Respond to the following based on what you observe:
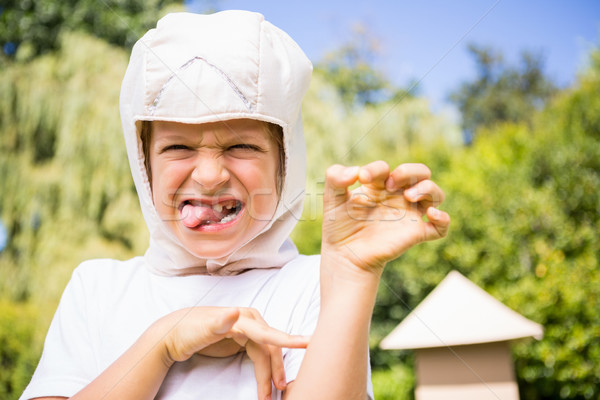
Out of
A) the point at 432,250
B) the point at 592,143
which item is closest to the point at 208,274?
the point at 432,250

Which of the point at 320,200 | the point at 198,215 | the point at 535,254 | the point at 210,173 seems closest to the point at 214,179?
the point at 210,173

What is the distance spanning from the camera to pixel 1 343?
23.0 ft

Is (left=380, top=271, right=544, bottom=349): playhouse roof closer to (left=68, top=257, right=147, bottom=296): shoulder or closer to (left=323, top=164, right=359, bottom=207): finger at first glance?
(left=68, top=257, right=147, bottom=296): shoulder

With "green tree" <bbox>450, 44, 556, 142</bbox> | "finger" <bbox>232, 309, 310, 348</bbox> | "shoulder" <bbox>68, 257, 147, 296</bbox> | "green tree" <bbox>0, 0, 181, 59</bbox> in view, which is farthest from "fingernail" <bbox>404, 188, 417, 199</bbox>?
"green tree" <bbox>450, 44, 556, 142</bbox>

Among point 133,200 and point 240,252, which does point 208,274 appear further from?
point 133,200

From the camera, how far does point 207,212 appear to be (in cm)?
129

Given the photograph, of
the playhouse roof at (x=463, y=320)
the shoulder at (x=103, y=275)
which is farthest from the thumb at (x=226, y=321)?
the playhouse roof at (x=463, y=320)

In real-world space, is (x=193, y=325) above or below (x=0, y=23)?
below

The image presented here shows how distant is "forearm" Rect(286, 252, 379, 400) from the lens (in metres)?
0.99

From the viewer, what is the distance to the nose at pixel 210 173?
122 cm

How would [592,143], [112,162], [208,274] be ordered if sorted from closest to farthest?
[208,274], [592,143], [112,162]

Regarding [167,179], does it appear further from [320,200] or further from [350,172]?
[320,200]

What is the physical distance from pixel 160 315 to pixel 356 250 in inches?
24.4

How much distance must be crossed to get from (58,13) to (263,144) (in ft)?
38.0
